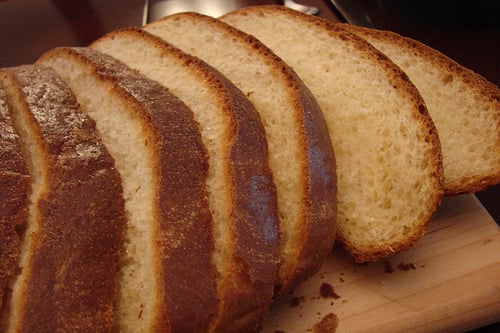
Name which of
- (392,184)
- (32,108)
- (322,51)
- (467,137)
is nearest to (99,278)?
(32,108)

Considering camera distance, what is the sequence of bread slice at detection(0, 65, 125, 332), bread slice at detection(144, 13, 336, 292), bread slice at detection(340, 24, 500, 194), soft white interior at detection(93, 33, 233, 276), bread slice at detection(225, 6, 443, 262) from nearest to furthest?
bread slice at detection(0, 65, 125, 332) < soft white interior at detection(93, 33, 233, 276) < bread slice at detection(144, 13, 336, 292) < bread slice at detection(225, 6, 443, 262) < bread slice at detection(340, 24, 500, 194)

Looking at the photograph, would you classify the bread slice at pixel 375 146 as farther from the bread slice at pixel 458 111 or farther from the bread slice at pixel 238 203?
the bread slice at pixel 238 203

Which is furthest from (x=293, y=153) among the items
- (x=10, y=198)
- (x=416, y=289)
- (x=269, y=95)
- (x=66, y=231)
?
(x=10, y=198)

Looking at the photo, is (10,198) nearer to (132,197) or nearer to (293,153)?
(132,197)

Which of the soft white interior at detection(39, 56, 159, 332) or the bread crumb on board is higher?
the soft white interior at detection(39, 56, 159, 332)

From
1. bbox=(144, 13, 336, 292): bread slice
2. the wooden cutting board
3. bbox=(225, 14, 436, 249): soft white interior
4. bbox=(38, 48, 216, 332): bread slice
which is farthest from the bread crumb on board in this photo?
bbox=(38, 48, 216, 332): bread slice

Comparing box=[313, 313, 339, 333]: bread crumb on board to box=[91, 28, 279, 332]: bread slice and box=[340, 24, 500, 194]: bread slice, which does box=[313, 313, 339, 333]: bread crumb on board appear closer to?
box=[91, 28, 279, 332]: bread slice
